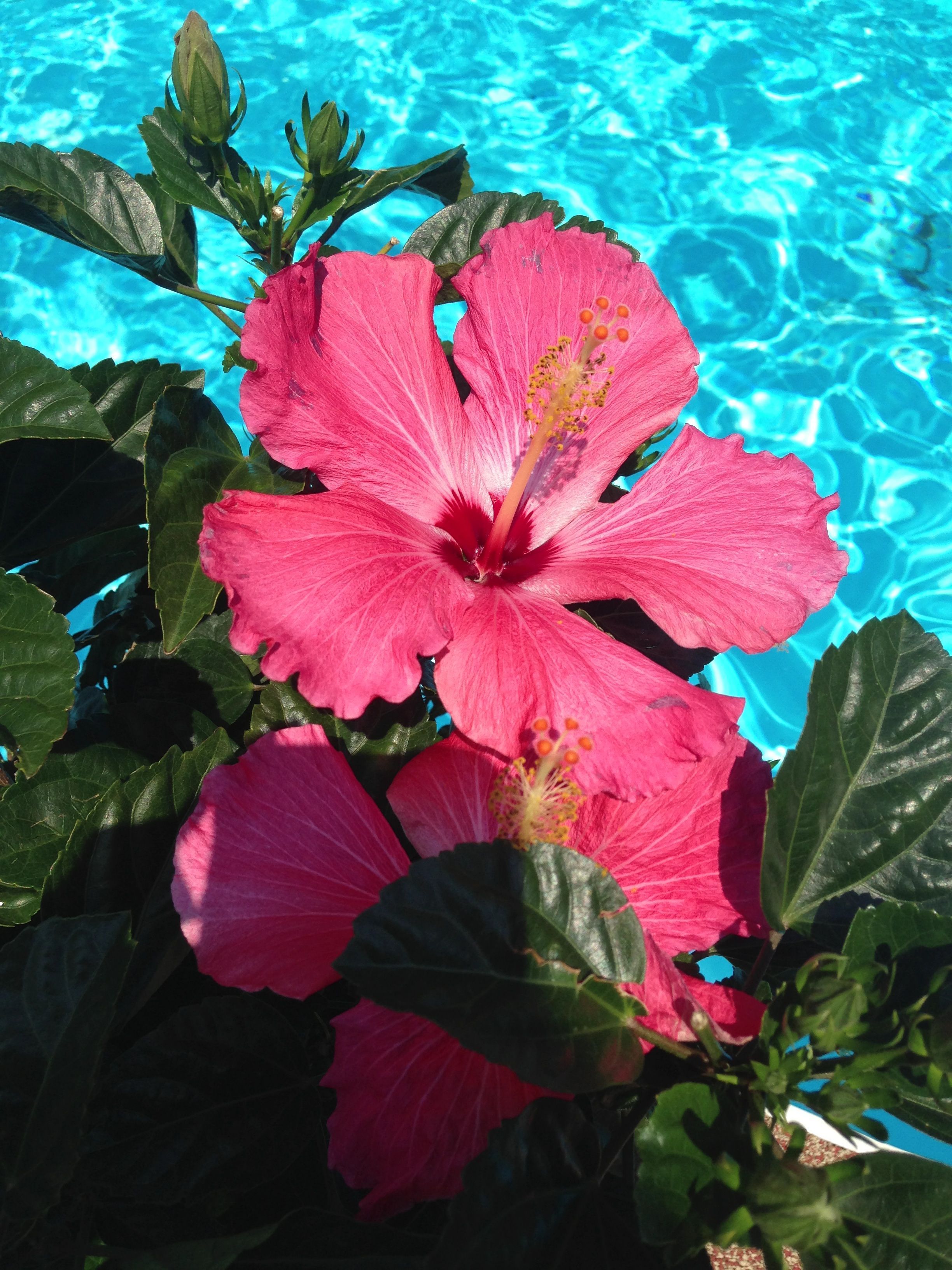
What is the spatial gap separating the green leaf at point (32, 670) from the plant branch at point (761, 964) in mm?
644

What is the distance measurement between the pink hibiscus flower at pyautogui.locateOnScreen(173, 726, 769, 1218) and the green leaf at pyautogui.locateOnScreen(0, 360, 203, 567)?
1.93 feet

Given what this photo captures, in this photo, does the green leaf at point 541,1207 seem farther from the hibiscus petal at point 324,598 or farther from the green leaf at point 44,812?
the green leaf at point 44,812

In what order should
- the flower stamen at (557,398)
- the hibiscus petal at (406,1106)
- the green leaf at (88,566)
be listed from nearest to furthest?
the hibiscus petal at (406,1106) → the flower stamen at (557,398) → the green leaf at (88,566)

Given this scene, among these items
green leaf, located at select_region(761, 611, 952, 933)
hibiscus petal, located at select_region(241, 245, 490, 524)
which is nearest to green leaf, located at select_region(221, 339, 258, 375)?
hibiscus petal, located at select_region(241, 245, 490, 524)

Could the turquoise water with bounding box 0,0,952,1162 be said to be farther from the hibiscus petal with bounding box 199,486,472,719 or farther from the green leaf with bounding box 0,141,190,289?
the hibiscus petal with bounding box 199,486,472,719

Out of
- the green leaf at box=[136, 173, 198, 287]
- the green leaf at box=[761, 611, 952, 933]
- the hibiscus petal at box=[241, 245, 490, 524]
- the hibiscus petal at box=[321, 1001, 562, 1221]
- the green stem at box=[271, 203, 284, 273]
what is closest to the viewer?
the hibiscus petal at box=[321, 1001, 562, 1221]

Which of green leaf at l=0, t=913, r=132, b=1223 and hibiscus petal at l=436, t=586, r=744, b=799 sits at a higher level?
hibiscus petal at l=436, t=586, r=744, b=799

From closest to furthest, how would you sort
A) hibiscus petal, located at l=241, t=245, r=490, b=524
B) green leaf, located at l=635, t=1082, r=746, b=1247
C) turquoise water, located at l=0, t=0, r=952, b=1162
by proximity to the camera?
green leaf, located at l=635, t=1082, r=746, b=1247 < hibiscus petal, located at l=241, t=245, r=490, b=524 < turquoise water, located at l=0, t=0, r=952, b=1162

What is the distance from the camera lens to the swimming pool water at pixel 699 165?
14.6 feet

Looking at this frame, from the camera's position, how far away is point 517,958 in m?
0.61

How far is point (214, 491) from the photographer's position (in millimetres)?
991

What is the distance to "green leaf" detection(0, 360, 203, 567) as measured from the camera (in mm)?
1186

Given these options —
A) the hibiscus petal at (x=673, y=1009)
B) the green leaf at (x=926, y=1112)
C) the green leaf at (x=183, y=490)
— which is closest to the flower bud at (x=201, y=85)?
the green leaf at (x=183, y=490)

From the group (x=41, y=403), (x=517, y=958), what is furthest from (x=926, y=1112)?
(x=41, y=403)
